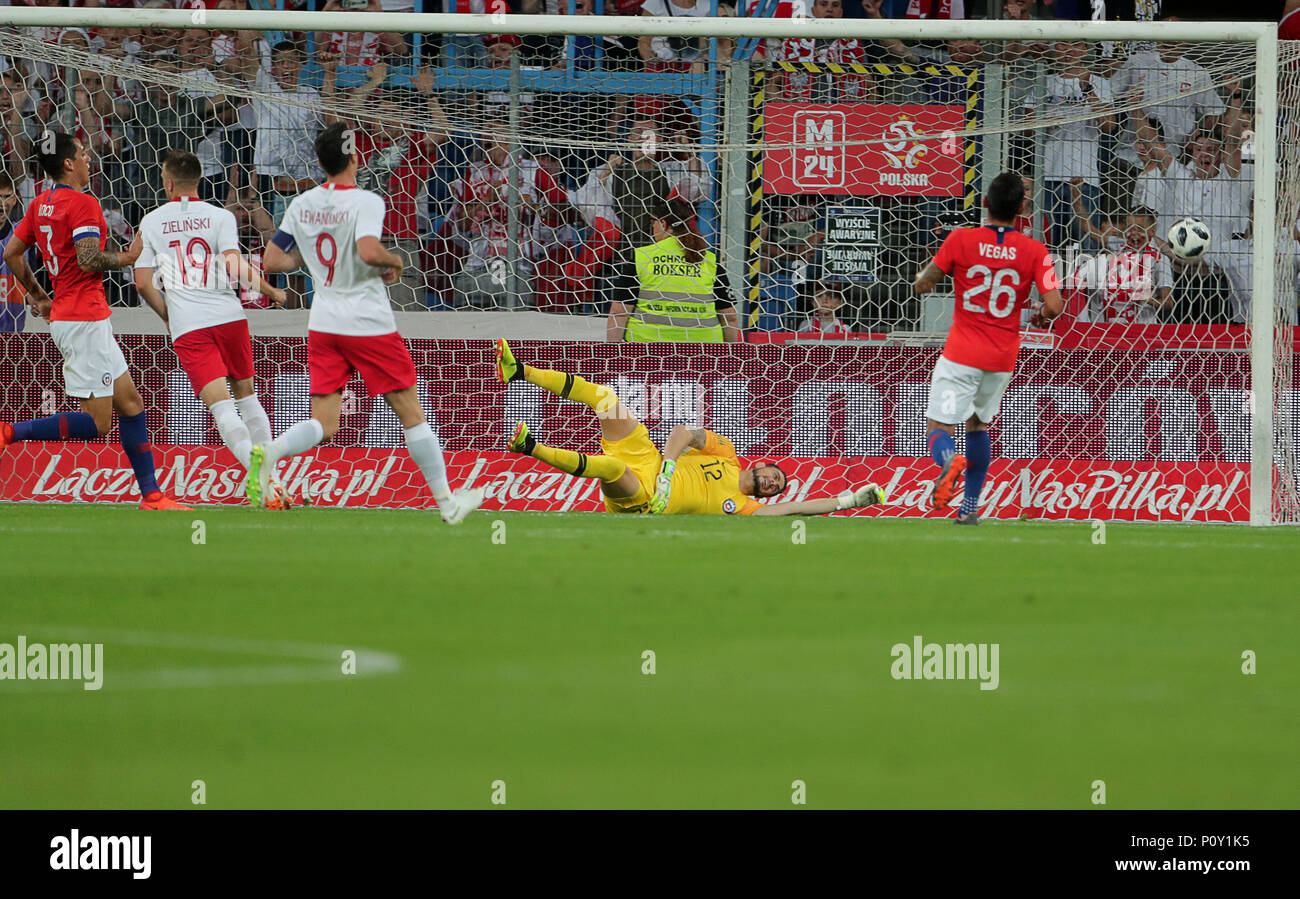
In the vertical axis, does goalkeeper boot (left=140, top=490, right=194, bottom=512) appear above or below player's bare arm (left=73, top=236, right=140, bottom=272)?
below

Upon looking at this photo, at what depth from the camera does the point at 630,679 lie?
4.15m

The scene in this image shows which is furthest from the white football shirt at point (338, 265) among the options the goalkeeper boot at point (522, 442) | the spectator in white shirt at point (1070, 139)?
the spectator in white shirt at point (1070, 139)

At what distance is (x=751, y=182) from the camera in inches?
485

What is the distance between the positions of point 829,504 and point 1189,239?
3.03 meters

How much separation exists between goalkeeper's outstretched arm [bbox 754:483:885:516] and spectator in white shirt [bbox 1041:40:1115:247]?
9.78 ft

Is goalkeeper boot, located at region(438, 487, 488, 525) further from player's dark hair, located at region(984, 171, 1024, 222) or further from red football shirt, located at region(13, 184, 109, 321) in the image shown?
player's dark hair, located at region(984, 171, 1024, 222)

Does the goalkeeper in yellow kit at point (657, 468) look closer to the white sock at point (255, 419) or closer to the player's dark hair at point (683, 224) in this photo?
the white sock at point (255, 419)

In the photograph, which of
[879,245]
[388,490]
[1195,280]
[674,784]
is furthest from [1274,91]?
[674,784]

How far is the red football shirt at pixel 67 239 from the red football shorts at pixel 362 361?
1.78 metres

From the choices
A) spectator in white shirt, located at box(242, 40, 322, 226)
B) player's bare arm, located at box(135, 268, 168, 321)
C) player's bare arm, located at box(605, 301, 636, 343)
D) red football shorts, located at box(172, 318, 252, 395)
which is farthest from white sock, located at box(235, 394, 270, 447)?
player's bare arm, located at box(605, 301, 636, 343)

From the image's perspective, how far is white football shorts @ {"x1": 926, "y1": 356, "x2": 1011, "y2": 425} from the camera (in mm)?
9891

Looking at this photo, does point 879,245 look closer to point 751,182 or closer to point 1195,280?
point 751,182

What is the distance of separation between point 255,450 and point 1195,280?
7.45m

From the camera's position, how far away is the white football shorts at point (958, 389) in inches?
389
